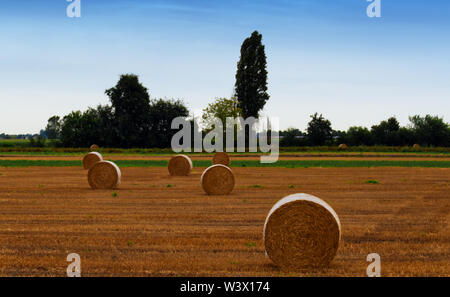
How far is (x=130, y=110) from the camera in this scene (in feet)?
322

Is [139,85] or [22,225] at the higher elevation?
[139,85]

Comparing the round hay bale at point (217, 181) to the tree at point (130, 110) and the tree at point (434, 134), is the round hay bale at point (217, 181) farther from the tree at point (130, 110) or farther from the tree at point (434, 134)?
the tree at point (434, 134)

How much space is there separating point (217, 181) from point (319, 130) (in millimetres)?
75720

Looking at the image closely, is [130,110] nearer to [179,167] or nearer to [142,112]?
[142,112]

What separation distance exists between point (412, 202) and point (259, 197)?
622 centimetres

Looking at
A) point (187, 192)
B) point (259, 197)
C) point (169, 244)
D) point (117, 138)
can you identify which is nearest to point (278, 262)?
point (169, 244)

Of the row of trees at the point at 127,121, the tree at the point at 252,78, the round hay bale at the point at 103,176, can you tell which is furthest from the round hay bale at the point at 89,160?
the tree at the point at 252,78

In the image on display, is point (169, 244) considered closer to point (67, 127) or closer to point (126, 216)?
point (126, 216)

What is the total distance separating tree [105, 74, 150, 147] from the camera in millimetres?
94375

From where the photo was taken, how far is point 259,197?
72.2ft

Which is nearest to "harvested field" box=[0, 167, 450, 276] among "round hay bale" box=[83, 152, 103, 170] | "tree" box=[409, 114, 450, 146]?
"round hay bale" box=[83, 152, 103, 170]

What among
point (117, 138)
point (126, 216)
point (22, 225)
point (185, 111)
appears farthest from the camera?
point (185, 111)

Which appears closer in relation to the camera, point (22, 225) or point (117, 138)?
point (22, 225)

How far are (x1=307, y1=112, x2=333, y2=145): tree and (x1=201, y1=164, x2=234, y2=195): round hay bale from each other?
72.3 meters
